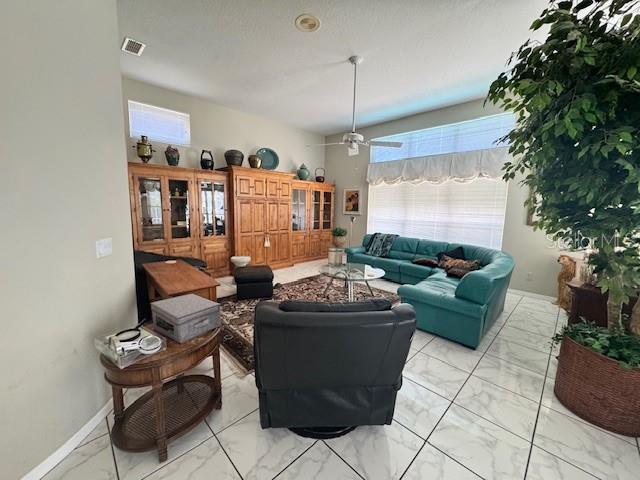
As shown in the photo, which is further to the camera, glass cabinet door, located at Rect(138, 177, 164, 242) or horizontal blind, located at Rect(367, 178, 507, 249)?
horizontal blind, located at Rect(367, 178, 507, 249)

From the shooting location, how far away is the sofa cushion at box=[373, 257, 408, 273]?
458 centimetres

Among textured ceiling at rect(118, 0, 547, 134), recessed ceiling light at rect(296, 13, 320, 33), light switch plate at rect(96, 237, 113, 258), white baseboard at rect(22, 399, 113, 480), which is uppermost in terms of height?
textured ceiling at rect(118, 0, 547, 134)

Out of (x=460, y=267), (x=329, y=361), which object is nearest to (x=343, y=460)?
(x=329, y=361)

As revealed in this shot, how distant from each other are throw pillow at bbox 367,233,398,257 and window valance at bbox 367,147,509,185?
3.96 ft

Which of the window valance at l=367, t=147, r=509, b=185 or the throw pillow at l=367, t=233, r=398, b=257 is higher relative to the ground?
the window valance at l=367, t=147, r=509, b=185

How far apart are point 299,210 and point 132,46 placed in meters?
3.85

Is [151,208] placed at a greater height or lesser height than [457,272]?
greater

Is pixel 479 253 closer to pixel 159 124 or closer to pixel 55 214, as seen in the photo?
pixel 55 214

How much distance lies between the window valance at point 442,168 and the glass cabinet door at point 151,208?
421 centimetres

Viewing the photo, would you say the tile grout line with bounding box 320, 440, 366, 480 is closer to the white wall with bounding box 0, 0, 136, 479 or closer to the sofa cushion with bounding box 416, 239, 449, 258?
the white wall with bounding box 0, 0, 136, 479

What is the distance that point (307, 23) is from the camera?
8.16ft

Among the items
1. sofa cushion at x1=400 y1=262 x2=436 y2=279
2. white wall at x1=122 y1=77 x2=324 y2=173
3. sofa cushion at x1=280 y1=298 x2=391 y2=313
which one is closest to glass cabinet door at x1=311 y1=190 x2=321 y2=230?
white wall at x1=122 y1=77 x2=324 y2=173

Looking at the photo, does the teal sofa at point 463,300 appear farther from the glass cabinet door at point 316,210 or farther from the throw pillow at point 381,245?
the glass cabinet door at point 316,210

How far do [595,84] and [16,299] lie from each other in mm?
3046
